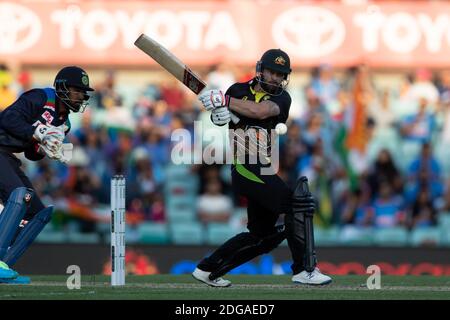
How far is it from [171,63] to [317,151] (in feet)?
18.9

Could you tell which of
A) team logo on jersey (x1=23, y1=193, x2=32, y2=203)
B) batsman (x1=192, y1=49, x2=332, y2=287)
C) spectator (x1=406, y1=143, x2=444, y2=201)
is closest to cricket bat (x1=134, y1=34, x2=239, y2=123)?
batsman (x1=192, y1=49, x2=332, y2=287)

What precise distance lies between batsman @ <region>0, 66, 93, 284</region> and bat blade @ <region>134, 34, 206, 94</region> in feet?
1.76

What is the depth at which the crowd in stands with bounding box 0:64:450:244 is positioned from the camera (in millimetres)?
13672

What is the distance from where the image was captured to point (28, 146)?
8.46 m

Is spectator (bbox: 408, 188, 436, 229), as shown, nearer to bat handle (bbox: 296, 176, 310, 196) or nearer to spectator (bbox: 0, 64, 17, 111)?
spectator (bbox: 0, 64, 17, 111)

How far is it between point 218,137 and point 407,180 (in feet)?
8.26

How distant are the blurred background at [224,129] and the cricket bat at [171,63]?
4.43m

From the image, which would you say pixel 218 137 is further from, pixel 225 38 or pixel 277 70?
pixel 277 70

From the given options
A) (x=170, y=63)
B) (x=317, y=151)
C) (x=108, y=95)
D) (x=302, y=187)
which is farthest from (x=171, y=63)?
(x=108, y=95)

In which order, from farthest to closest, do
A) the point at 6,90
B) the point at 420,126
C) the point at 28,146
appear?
1. the point at 420,126
2. the point at 6,90
3. the point at 28,146

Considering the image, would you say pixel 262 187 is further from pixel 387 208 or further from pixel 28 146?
pixel 387 208

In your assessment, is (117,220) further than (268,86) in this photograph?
No

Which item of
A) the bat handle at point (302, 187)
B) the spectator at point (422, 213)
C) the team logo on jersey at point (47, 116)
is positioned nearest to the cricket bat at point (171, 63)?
the team logo on jersey at point (47, 116)
